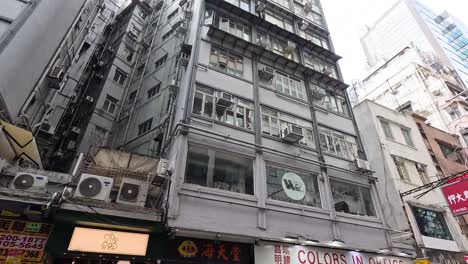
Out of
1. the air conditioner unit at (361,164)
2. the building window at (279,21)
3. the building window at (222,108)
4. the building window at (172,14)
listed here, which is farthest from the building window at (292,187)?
the building window at (172,14)

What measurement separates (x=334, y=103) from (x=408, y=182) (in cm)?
722

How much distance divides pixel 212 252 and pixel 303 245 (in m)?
3.90

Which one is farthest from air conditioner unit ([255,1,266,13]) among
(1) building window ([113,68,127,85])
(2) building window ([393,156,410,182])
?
(2) building window ([393,156,410,182])

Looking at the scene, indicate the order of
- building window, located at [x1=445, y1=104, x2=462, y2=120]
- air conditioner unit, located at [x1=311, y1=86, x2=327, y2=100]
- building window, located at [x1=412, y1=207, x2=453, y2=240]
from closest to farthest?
building window, located at [x1=412, y1=207, x2=453, y2=240]
air conditioner unit, located at [x1=311, y1=86, x2=327, y2=100]
building window, located at [x1=445, y1=104, x2=462, y2=120]

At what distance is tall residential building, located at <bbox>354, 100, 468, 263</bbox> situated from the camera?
15797 mm

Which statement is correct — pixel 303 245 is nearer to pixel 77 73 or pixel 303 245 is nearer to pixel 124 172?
pixel 124 172

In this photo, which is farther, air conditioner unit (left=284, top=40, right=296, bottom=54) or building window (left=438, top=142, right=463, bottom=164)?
building window (left=438, top=142, right=463, bottom=164)

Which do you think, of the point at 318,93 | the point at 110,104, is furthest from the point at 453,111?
the point at 110,104

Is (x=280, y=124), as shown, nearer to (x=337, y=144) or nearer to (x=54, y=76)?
(x=337, y=144)

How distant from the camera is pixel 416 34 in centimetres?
5734

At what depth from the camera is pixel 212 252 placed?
10.0 meters

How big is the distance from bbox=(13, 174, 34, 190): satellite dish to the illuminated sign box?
203 centimetres

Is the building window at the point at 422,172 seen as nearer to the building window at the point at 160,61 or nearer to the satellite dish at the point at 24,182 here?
the building window at the point at 160,61

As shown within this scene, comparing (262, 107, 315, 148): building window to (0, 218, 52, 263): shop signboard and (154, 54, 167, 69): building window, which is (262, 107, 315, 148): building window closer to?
(154, 54, 167, 69): building window
